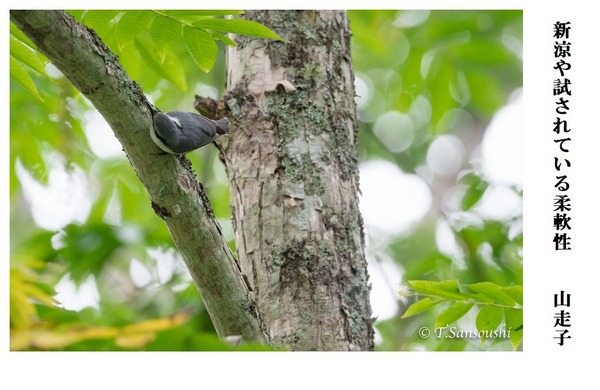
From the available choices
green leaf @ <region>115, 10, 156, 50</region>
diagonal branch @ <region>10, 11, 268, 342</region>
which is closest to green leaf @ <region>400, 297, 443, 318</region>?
diagonal branch @ <region>10, 11, 268, 342</region>

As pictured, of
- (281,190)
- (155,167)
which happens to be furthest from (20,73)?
(281,190)

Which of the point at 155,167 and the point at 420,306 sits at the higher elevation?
the point at 155,167

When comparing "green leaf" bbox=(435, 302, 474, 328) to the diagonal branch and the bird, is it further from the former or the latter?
the bird

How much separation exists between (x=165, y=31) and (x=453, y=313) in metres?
0.94

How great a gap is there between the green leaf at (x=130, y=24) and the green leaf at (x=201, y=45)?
103 millimetres

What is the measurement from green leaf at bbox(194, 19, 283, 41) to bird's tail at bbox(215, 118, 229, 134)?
240 millimetres

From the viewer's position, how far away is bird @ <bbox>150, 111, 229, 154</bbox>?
1124 millimetres

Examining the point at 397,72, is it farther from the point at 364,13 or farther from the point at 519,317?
the point at 519,317

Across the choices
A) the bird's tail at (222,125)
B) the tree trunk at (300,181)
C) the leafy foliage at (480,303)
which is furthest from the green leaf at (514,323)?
the bird's tail at (222,125)

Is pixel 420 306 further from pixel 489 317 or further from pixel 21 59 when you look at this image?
pixel 21 59

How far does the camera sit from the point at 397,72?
244 cm

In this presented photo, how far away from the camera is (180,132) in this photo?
1.16 metres

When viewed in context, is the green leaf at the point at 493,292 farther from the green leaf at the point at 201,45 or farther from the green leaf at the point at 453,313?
the green leaf at the point at 201,45
